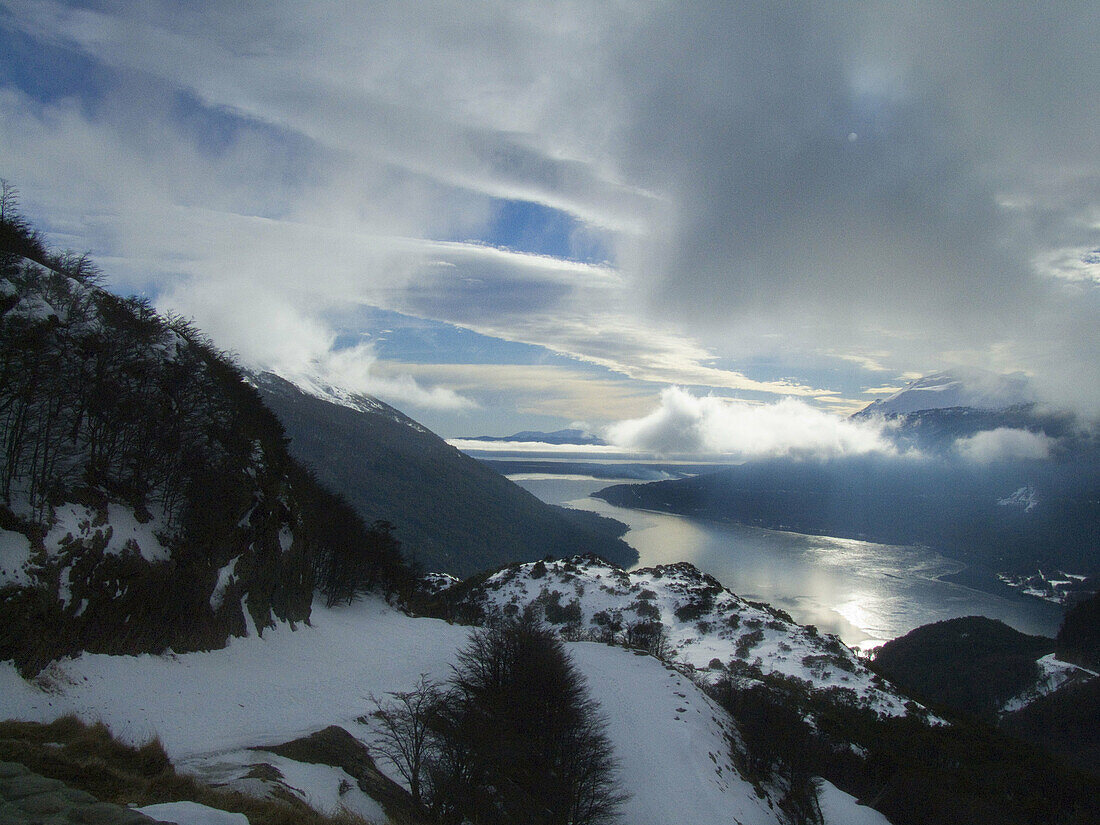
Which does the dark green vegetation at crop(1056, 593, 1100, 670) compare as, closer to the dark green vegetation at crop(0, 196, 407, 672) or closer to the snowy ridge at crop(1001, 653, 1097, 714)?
the snowy ridge at crop(1001, 653, 1097, 714)

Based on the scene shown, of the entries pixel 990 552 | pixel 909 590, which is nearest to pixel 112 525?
pixel 909 590

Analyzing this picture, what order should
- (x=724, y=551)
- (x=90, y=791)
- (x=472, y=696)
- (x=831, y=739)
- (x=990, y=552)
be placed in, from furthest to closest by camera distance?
(x=990, y=552)
(x=724, y=551)
(x=831, y=739)
(x=472, y=696)
(x=90, y=791)

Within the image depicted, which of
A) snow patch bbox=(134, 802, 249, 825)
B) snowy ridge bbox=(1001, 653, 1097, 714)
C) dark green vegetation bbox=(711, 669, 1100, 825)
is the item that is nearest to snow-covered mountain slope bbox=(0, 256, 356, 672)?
snow patch bbox=(134, 802, 249, 825)

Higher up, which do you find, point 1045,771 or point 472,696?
point 472,696

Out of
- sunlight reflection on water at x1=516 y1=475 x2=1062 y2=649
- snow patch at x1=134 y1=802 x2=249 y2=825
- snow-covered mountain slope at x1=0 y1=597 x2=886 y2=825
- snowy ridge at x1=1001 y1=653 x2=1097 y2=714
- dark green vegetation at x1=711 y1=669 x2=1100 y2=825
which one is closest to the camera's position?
snow patch at x1=134 y1=802 x2=249 y2=825

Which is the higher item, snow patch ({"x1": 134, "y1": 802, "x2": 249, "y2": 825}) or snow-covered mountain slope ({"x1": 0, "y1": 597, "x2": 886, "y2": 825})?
snow patch ({"x1": 134, "y1": 802, "x2": 249, "y2": 825})

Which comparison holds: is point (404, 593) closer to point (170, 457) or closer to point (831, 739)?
point (170, 457)

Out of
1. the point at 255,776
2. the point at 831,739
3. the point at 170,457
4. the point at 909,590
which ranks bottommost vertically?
the point at 909,590
